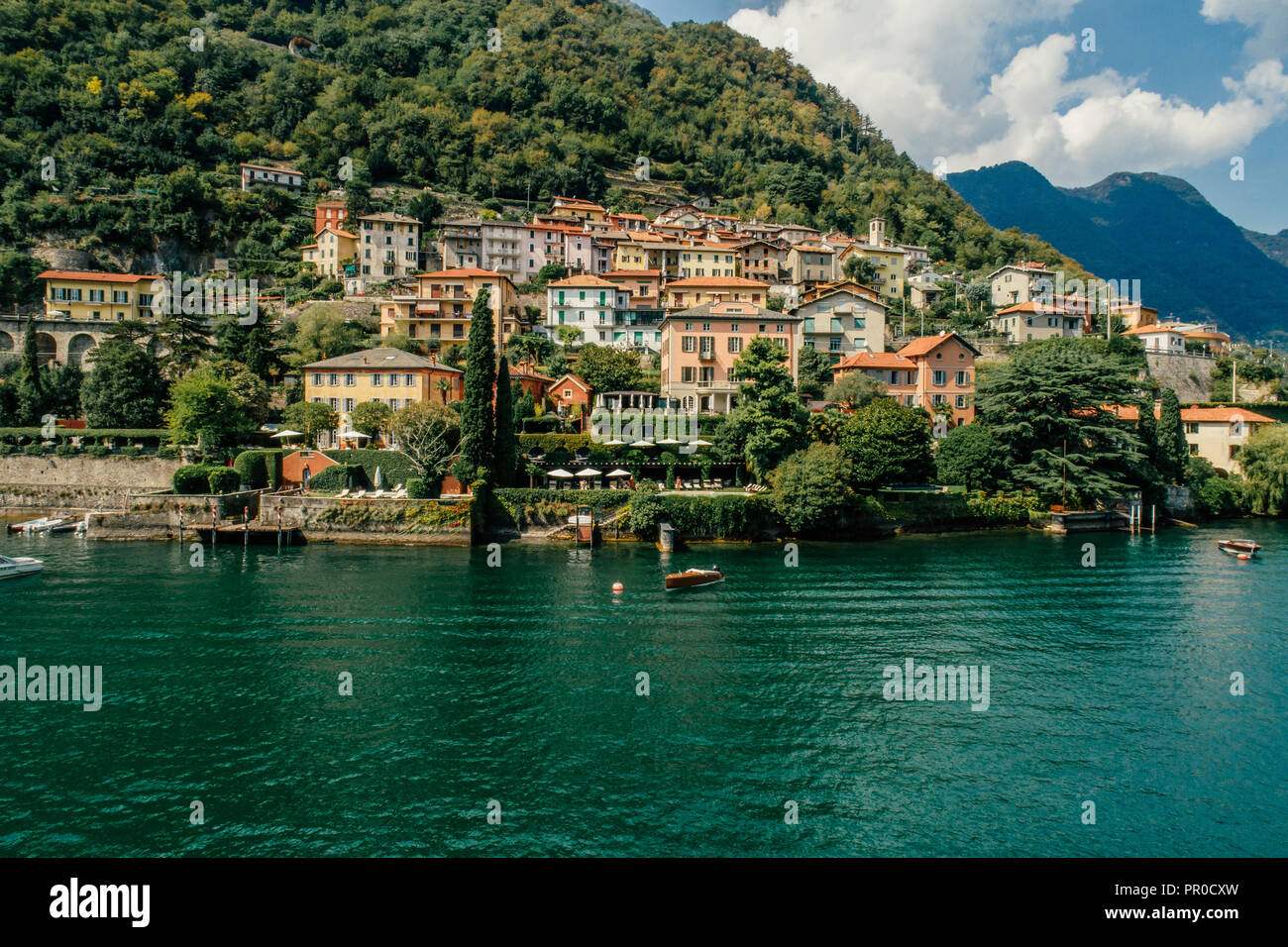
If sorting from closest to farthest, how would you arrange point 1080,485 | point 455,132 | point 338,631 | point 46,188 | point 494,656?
point 494,656 < point 338,631 < point 1080,485 < point 46,188 < point 455,132

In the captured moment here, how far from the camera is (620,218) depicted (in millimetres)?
103812

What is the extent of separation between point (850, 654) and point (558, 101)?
139 m

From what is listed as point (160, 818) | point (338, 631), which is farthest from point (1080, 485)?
point (160, 818)

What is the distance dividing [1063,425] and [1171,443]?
10.2m

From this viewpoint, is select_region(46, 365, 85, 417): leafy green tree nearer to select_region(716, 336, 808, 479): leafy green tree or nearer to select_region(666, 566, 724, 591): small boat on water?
select_region(716, 336, 808, 479): leafy green tree

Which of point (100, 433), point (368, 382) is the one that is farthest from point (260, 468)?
point (100, 433)

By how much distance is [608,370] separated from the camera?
191 ft

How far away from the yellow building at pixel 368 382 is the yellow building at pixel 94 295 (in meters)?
30.5

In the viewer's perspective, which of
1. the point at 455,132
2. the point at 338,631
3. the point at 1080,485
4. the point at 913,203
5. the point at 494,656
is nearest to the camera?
the point at 494,656

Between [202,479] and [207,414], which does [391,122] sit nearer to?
[207,414]

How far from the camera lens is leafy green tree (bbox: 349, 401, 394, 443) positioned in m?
48.4

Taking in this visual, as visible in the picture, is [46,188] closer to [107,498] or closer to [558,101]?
[107,498]

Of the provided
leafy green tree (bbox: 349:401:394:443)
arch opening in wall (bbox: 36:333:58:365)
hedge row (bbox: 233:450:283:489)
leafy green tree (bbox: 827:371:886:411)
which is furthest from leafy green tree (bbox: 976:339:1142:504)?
arch opening in wall (bbox: 36:333:58:365)

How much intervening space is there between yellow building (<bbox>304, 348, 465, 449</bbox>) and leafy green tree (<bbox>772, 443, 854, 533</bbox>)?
2642 centimetres
